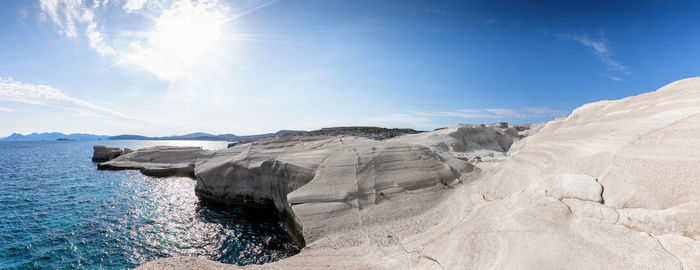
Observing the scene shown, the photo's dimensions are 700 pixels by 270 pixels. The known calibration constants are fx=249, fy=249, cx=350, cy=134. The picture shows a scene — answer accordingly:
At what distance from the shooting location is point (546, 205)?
16.0 feet

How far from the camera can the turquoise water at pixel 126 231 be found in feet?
29.8

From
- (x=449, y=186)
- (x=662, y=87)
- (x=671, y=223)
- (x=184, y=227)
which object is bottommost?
(x=184, y=227)

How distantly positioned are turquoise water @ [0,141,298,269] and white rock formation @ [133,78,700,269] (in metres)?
3.44

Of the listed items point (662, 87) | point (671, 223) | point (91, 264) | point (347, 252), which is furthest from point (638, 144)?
point (91, 264)

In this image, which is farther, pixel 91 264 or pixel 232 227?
pixel 232 227

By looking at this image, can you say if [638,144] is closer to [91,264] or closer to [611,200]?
[611,200]

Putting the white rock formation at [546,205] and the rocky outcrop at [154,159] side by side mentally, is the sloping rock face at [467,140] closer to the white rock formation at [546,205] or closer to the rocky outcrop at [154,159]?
the white rock formation at [546,205]

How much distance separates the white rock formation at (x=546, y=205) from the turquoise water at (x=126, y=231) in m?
3.44

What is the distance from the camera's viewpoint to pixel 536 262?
12.1 ft

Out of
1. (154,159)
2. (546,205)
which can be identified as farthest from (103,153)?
(546,205)

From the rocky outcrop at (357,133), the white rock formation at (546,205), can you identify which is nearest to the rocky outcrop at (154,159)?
the rocky outcrop at (357,133)

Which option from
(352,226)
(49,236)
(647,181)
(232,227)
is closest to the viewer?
(647,181)

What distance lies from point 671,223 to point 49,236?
64.0 feet

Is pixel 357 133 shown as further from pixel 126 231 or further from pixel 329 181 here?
pixel 126 231
